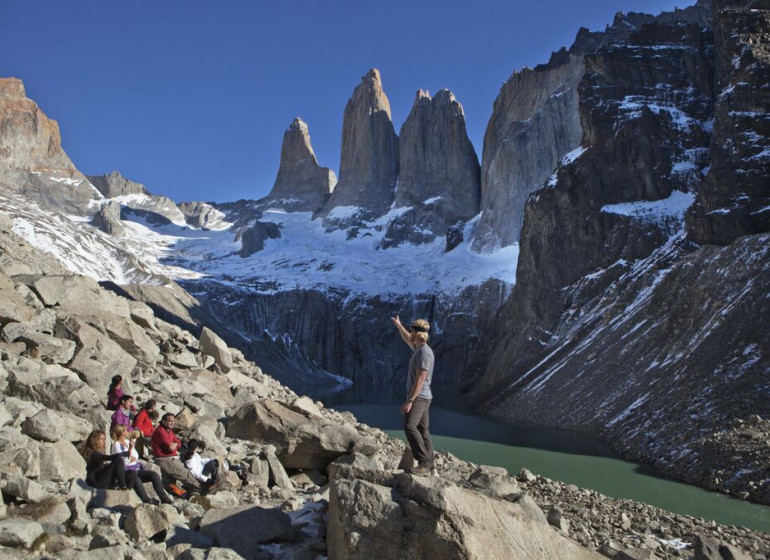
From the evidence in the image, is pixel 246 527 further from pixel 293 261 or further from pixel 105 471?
pixel 293 261

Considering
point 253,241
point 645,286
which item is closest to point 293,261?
point 253,241

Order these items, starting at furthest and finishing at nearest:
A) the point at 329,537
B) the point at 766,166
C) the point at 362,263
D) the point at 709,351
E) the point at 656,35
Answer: the point at 362,263 < the point at 656,35 < the point at 766,166 < the point at 709,351 < the point at 329,537

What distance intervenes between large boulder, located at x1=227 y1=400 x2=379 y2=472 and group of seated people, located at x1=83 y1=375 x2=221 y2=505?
2227mm

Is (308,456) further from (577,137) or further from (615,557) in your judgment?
(577,137)

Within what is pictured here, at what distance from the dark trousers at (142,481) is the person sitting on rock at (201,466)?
97cm

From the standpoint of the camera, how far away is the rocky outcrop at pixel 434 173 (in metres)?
176

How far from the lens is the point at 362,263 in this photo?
172500 millimetres

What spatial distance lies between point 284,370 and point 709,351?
324 feet

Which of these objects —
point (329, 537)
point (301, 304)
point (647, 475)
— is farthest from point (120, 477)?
point (301, 304)

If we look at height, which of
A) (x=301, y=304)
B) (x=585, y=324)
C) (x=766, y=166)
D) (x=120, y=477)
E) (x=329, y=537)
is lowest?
(x=329, y=537)

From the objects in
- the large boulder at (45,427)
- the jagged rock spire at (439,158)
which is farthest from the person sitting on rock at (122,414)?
the jagged rock spire at (439,158)

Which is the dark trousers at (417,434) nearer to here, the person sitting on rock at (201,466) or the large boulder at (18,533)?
the person sitting on rock at (201,466)

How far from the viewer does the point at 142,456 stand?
13.1 m

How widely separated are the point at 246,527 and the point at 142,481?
105 inches
